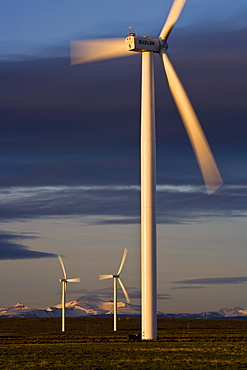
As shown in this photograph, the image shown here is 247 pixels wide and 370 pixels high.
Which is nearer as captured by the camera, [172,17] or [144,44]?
[172,17]

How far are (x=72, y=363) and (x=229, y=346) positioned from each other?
2105 centimetres

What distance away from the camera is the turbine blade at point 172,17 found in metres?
69.8

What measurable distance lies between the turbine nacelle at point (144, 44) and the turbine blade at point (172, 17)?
0.76 metres

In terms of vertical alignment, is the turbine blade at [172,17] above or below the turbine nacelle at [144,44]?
above

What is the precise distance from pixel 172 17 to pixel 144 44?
421cm

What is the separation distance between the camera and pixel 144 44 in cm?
7594

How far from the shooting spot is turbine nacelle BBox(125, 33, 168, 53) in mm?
75000

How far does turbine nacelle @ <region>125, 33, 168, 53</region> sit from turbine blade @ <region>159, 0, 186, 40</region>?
0.76m

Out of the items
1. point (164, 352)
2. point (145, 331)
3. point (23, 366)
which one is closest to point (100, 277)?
point (145, 331)

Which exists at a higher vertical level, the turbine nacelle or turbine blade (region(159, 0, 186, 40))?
turbine blade (region(159, 0, 186, 40))

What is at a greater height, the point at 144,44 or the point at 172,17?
the point at 172,17

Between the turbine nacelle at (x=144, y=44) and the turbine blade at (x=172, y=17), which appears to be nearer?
the turbine blade at (x=172, y=17)

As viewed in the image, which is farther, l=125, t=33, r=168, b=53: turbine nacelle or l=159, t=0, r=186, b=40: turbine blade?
l=125, t=33, r=168, b=53: turbine nacelle

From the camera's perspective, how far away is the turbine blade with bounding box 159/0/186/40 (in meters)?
69.8
